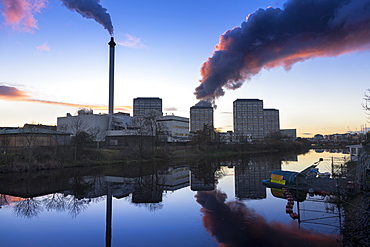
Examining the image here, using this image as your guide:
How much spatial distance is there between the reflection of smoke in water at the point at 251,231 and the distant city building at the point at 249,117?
166 metres

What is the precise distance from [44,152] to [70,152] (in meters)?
3.66

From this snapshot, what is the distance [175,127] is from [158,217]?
78845 mm

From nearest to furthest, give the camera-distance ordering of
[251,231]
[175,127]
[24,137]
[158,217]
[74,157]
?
[251,231]
[158,217]
[74,157]
[24,137]
[175,127]

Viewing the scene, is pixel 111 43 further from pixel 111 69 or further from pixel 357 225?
pixel 357 225

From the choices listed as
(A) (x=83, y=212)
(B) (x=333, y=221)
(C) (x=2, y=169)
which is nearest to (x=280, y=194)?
(B) (x=333, y=221)

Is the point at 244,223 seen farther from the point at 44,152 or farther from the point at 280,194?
the point at 44,152

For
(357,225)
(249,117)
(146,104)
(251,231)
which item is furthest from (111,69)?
(249,117)

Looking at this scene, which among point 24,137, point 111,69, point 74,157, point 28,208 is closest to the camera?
point 28,208

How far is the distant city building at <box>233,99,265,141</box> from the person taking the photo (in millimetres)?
177250

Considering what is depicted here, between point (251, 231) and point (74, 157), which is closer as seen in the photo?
point (251, 231)

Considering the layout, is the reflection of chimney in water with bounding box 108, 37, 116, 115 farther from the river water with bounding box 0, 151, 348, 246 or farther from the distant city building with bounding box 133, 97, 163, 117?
the distant city building with bounding box 133, 97, 163, 117

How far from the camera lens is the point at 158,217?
1414cm

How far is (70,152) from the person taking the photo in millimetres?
39375

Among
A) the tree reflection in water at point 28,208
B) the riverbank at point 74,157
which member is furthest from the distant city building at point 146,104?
the tree reflection in water at point 28,208
